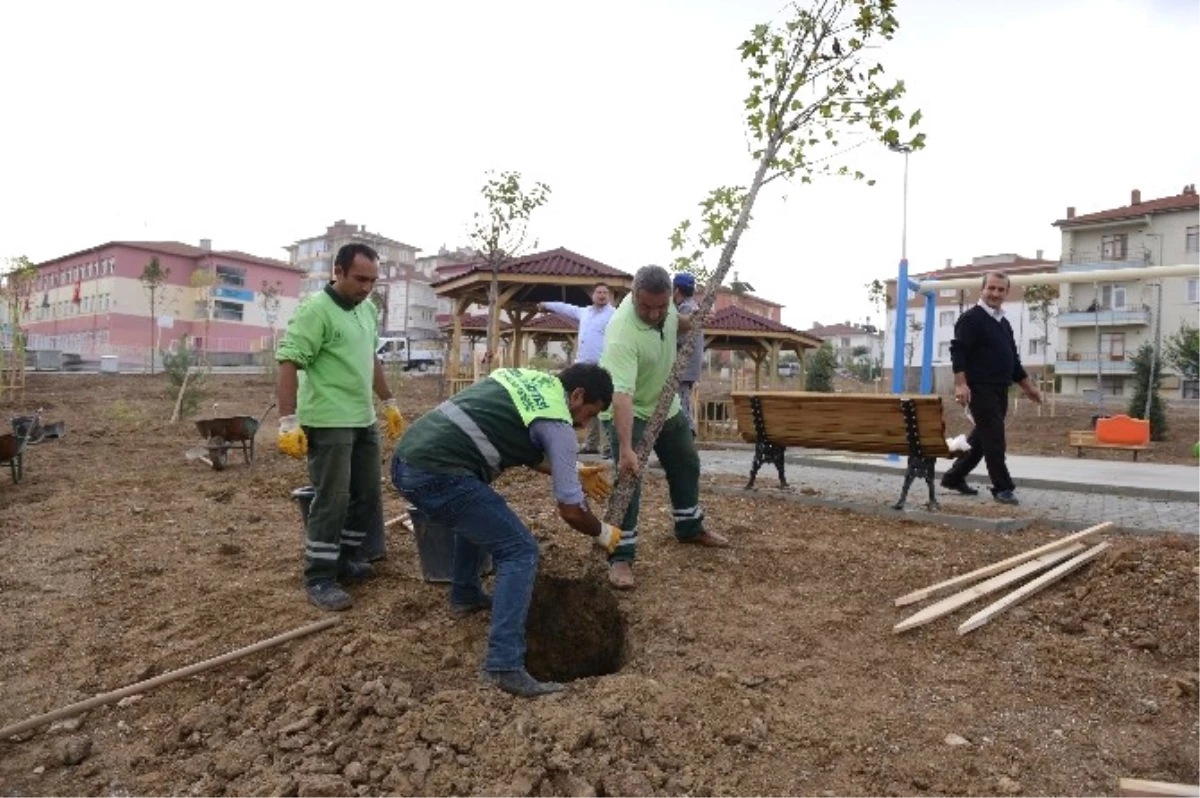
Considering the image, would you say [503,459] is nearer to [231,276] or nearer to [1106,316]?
[1106,316]

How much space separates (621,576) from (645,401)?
94 cm

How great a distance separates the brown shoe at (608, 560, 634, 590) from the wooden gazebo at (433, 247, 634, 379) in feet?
30.1

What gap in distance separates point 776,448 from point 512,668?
3.98m

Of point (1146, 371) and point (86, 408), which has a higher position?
point (1146, 371)

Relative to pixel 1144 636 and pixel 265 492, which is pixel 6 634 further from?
pixel 1144 636

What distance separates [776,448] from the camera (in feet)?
21.5

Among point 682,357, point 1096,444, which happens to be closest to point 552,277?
point 1096,444

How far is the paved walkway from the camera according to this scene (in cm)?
590

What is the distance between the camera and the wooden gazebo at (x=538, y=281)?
1382cm

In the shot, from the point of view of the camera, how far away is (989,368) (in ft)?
20.0

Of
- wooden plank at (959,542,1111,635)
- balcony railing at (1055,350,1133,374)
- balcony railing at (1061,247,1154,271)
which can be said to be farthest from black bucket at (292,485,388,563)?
balcony railing at (1055,350,1133,374)

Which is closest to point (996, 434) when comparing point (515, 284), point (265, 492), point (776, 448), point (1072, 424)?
point (776, 448)

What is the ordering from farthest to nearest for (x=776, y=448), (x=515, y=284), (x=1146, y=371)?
(x=1146, y=371) < (x=515, y=284) < (x=776, y=448)

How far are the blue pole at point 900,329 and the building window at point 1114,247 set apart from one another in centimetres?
3903
